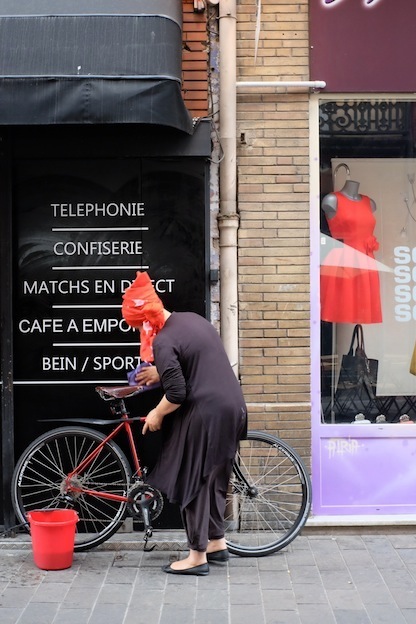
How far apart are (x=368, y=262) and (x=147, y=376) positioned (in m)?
2.05

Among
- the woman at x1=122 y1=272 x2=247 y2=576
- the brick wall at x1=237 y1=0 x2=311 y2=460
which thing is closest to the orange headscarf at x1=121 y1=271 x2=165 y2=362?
the woman at x1=122 y1=272 x2=247 y2=576

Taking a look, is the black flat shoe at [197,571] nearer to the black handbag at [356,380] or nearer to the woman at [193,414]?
the woman at [193,414]

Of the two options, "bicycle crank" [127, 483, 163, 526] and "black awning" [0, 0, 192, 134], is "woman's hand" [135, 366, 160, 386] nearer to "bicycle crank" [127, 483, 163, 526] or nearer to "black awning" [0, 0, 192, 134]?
"bicycle crank" [127, 483, 163, 526]

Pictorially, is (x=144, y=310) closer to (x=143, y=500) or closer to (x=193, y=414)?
(x=193, y=414)

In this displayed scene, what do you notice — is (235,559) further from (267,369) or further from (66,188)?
(66,188)

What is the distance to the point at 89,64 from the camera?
6.27 meters

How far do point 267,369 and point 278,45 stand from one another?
2.44 m

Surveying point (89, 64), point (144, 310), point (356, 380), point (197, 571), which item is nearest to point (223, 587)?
point (197, 571)

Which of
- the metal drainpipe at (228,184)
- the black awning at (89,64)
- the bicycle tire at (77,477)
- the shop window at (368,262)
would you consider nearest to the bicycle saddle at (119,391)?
the bicycle tire at (77,477)

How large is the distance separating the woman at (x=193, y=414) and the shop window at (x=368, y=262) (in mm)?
1417

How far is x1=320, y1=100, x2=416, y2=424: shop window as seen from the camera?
722 cm

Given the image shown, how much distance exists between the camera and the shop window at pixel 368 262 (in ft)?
23.7

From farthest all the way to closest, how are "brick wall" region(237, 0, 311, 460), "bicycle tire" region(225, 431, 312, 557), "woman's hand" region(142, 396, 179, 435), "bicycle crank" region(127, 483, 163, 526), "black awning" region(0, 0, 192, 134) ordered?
"brick wall" region(237, 0, 311, 460)
"bicycle tire" region(225, 431, 312, 557)
"bicycle crank" region(127, 483, 163, 526)
"black awning" region(0, 0, 192, 134)
"woman's hand" region(142, 396, 179, 435)

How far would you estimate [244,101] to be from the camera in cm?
704
